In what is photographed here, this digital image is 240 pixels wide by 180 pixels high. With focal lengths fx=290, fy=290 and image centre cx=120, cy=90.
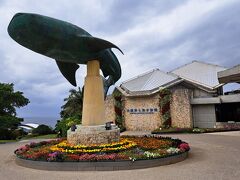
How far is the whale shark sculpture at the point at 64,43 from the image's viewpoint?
42.2 ft

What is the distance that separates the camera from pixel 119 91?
3950cm

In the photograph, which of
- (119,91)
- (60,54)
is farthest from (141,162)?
(119,91)

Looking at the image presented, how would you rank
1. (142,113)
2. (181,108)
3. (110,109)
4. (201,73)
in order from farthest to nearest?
1. (201,73)
2. (110,109)
3. (142,113)
4. (181,108)

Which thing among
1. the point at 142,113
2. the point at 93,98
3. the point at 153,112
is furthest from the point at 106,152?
the point at 142,113

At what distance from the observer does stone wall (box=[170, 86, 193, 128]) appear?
33.8 m

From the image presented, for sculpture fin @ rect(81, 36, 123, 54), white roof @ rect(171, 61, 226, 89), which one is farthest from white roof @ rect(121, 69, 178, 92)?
sculpture fin @ rect(81, 36, 123, 54)

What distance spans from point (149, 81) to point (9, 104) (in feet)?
61.6

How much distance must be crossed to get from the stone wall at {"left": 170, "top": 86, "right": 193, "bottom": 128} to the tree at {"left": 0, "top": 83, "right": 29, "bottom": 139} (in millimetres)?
17202

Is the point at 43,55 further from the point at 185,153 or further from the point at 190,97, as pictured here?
the point at 190,97

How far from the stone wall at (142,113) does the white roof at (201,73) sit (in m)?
6.54

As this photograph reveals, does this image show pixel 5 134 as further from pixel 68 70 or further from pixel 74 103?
pixel 68 70

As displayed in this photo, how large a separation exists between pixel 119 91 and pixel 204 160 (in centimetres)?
2695

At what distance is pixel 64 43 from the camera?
14234mm

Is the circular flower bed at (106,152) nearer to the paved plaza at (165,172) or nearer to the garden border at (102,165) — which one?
the garden border at (102,165)
